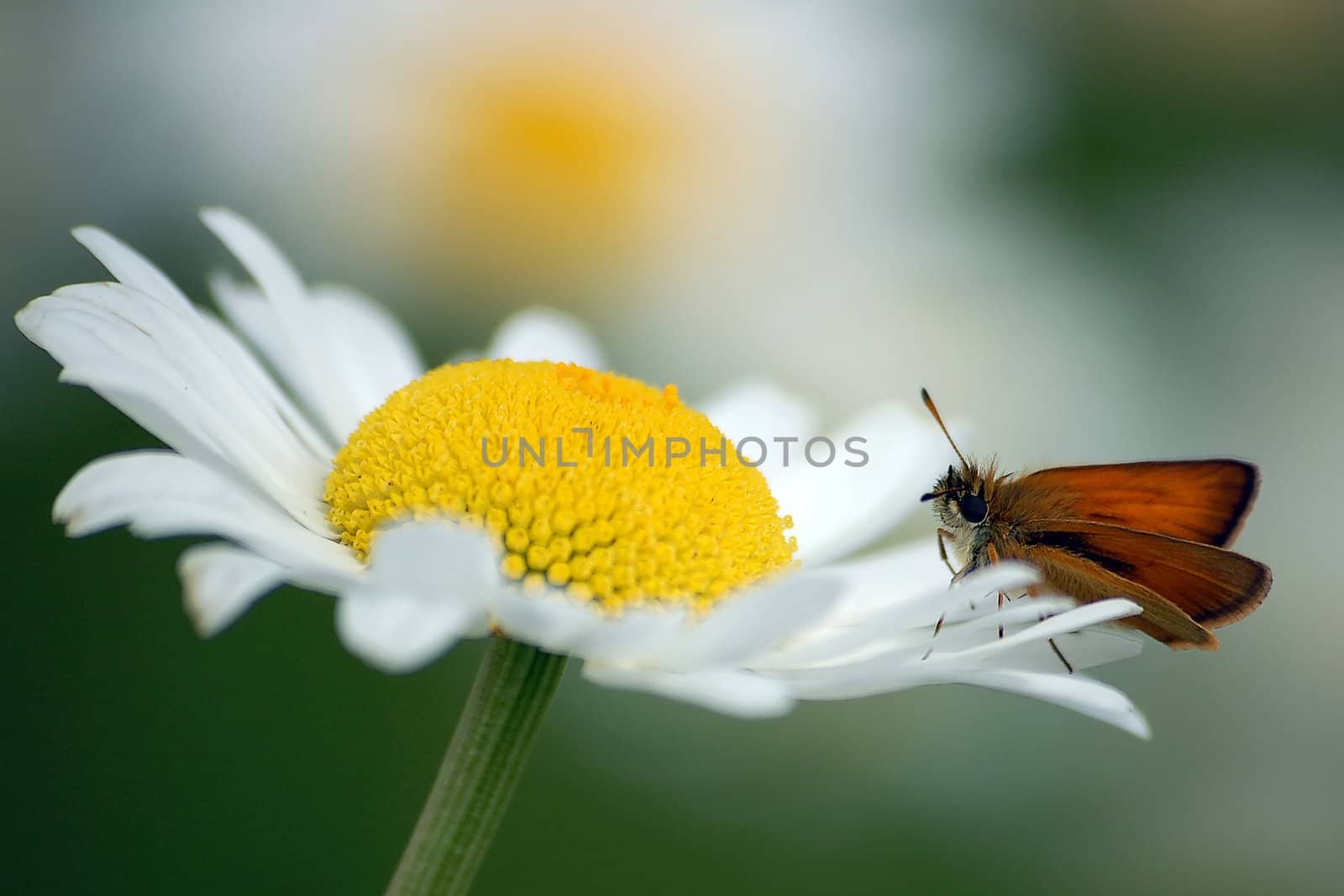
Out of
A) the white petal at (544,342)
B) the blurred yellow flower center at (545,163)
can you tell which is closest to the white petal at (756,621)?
the white petal at (544,342)

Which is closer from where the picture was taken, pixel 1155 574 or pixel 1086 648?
pixel 1086 648

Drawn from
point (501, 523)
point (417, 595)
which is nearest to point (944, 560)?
point (501, 523)

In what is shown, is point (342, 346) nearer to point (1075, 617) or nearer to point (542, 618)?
point (542, 618)

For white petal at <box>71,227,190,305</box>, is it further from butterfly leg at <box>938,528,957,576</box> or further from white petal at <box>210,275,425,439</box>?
butterfly leg at <box>938,528,957,576</box>

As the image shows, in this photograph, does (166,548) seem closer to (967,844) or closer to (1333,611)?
(967,844)

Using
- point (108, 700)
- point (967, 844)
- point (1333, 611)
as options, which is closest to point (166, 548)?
point (108, 700)

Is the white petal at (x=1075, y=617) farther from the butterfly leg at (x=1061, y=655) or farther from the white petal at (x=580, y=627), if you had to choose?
the white petal at (x=580, y=627)
